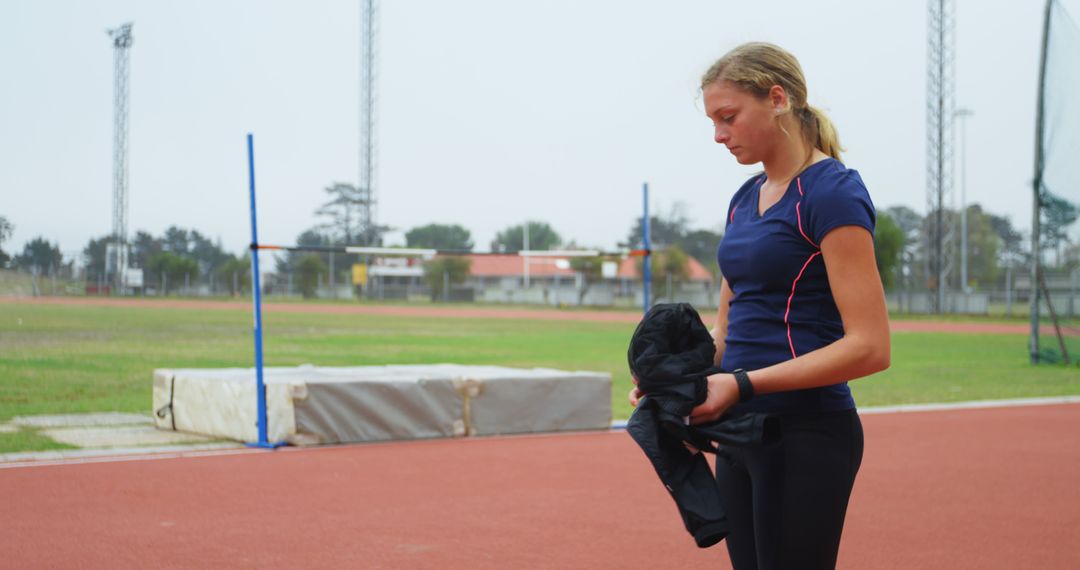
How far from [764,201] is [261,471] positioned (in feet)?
18.9

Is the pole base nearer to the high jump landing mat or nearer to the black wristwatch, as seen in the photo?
the high jump landing mat

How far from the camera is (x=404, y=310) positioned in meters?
38.5

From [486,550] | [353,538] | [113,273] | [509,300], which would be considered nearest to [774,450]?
[486,550]

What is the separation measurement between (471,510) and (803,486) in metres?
4.19

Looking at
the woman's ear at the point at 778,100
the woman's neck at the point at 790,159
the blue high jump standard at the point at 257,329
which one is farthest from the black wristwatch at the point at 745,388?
the blue high jump standard at the point at 257,329

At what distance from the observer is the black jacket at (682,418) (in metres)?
2.05

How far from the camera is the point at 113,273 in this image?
14.8m

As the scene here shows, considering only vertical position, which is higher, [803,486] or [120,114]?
[120,114]

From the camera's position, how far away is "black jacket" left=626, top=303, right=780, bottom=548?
205 cm

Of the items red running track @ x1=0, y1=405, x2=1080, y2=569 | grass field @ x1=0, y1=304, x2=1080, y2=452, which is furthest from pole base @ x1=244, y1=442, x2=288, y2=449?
grass field @ x1=0, y1=304, x2=1080, y2=452

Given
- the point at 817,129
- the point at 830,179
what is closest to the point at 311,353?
the point at 817,129

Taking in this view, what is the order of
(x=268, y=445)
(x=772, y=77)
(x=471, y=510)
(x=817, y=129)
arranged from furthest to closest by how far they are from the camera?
(x=268, y=445), (x=471, y=510), (x=817, y=129), (x=772, y=77)

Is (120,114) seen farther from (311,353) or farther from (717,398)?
(717,398)

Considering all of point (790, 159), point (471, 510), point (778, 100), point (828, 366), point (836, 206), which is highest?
point (778, 100)
